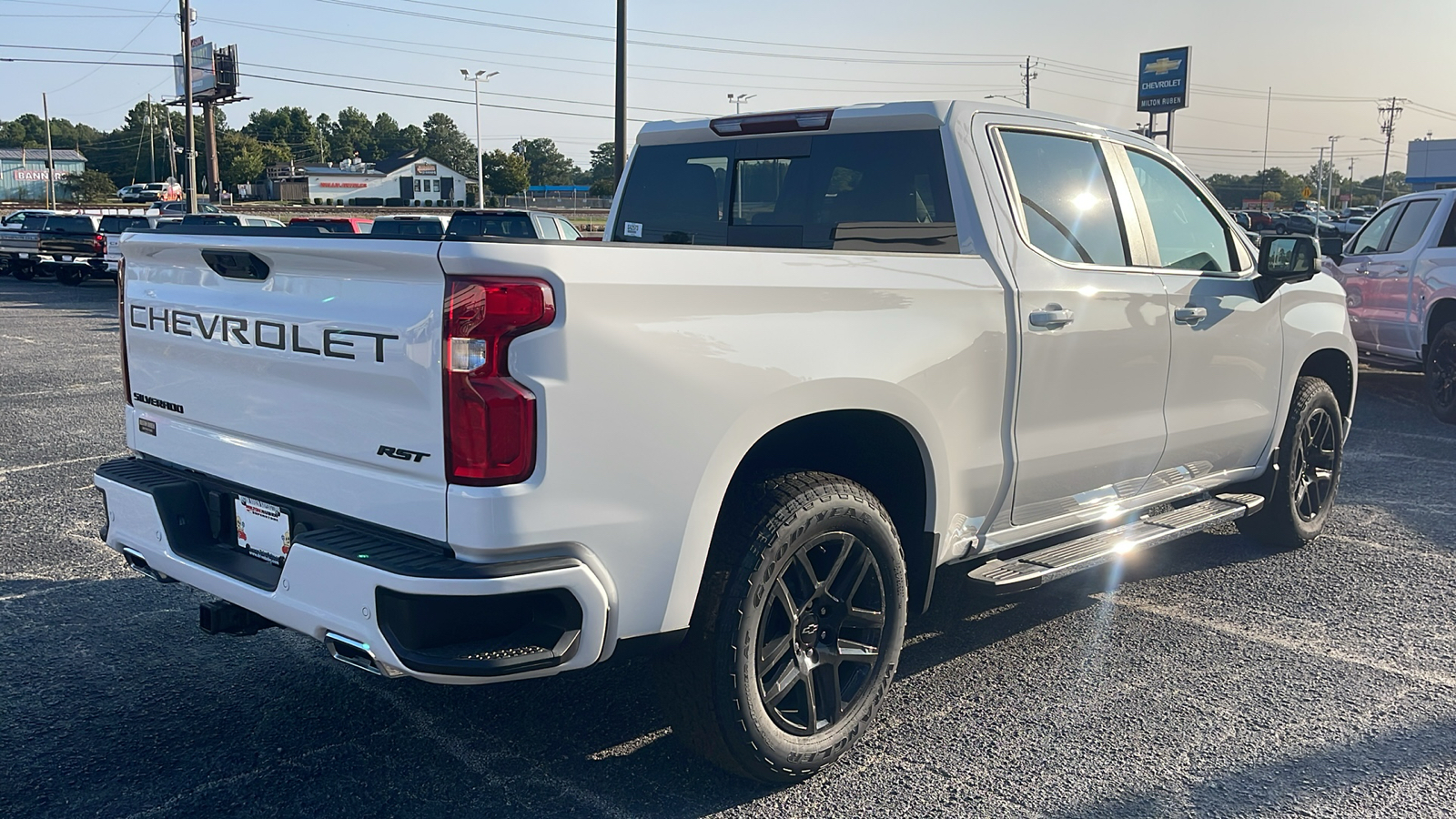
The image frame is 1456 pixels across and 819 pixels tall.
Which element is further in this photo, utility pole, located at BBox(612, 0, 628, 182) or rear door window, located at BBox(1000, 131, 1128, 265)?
utility pole, located at BBox(612, 0, 628, 182)

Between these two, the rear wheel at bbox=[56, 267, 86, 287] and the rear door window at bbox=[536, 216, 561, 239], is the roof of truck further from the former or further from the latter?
the rear wheel at bbox=[56, 267, 86, 287]

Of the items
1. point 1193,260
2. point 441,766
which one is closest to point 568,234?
point 1193,260

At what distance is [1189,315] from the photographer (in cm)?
468

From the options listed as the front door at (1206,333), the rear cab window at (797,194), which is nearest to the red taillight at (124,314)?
the rear cab window at (797,194)

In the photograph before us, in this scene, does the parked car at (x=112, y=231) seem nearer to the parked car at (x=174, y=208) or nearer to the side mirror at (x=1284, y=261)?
the parked car at (x=174, y=208)

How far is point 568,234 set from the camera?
1953 cm

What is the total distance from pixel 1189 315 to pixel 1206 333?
0.19 metres

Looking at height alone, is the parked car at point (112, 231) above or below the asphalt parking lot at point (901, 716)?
above

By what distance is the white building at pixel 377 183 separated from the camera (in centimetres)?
11694

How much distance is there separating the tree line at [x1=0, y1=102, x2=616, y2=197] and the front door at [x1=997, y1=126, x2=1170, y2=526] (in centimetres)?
10672

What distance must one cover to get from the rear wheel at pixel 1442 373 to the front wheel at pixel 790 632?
8.33 metres

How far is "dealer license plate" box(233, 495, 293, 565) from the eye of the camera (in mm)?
3127

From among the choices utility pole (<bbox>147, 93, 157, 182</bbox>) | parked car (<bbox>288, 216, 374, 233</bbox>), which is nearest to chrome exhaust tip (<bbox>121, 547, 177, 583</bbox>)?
parked car (<bbox>288, 216, 374, 233</bbox>)

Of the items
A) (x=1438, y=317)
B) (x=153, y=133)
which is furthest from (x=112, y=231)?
(x=153, y=133)
